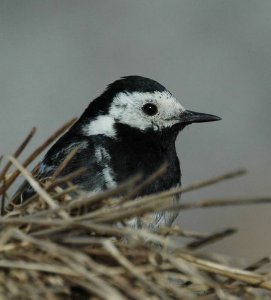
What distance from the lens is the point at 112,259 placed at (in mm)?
3387

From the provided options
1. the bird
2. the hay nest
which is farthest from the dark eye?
the hay nest

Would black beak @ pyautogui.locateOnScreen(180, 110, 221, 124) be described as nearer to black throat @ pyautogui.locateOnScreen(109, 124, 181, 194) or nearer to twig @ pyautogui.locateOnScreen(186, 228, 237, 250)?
black throat @ pyautogui.locateOnScreen(109, 124, 181, 194)

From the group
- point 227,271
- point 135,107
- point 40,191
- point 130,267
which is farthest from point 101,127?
point 130,267

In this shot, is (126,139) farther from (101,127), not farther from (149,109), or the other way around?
(149,109)

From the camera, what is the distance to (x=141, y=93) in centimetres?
601

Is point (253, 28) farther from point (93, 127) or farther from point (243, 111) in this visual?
point (93, 127)

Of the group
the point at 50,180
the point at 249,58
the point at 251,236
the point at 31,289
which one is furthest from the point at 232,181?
the point at 31,289

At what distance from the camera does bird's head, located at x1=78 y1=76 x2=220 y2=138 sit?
5.98 meters

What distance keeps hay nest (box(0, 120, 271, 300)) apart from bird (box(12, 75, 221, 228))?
1.70 metres

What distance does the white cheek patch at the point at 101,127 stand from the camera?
5812 millimetres

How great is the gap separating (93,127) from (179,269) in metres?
2.50

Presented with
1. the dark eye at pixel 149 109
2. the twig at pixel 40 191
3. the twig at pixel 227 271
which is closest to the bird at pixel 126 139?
the dark eye at pixel 149 109

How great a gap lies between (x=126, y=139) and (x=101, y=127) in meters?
0.15

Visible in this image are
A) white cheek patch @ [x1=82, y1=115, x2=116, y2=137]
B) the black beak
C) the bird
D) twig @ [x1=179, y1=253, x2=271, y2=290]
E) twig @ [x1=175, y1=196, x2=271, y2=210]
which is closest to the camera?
twig @ [x1=175, y1=196, x2=271, y2=210]
